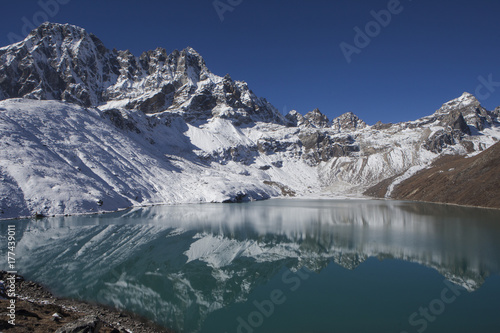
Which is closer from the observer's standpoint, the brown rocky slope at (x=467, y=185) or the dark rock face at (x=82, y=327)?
the dark rock face at (x=82, y=327)

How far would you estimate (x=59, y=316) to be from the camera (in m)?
16.1

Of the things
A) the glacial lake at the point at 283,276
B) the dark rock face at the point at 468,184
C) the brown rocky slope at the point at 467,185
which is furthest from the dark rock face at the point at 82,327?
the dark rock face at the point at 468,184

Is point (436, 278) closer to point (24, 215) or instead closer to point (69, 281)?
point (69, 281)

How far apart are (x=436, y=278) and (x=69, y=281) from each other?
31888 mm

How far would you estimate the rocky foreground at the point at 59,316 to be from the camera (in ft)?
41.8

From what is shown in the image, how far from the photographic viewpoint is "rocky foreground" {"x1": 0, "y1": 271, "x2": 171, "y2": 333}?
12.7m

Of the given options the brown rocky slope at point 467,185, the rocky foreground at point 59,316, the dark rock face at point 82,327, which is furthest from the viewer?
the brown rocky slope at point 467,185

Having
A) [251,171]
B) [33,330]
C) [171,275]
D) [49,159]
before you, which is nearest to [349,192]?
[251,171]

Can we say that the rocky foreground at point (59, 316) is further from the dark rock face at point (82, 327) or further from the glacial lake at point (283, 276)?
the glacial lake at point (283, 276)

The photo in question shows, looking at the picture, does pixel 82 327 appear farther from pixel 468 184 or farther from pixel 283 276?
pixel 468 184

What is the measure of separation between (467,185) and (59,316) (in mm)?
111785

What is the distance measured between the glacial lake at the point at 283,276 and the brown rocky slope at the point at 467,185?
46.5 metres

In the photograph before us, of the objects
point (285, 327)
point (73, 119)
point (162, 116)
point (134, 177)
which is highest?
point (162, 116)

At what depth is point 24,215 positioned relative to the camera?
59375 mm
